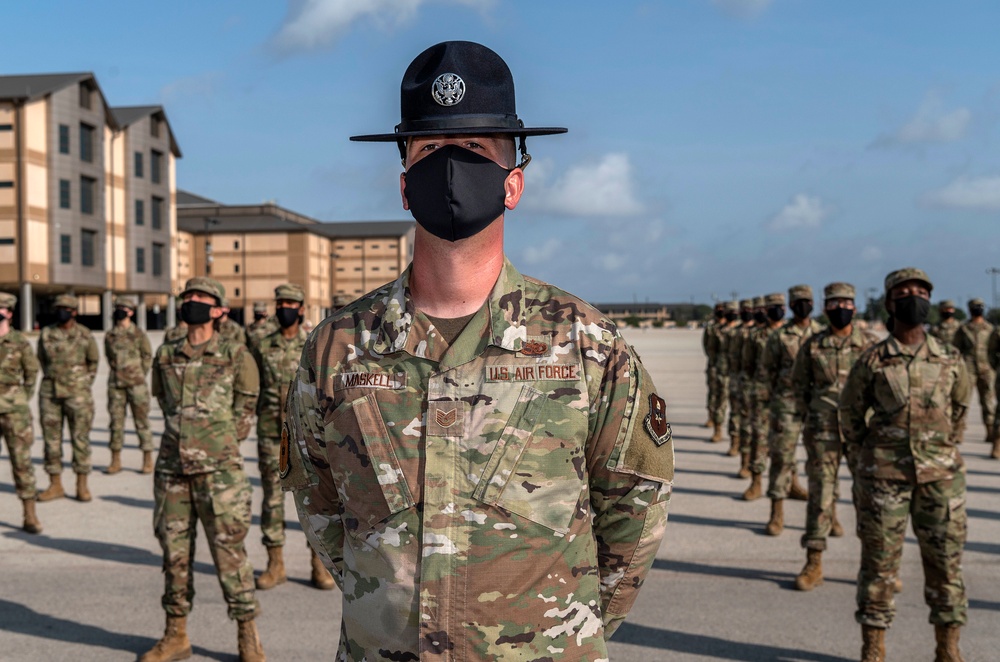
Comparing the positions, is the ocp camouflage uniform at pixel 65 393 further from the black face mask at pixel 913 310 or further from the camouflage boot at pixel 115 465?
the black face mask at pixel 913 310

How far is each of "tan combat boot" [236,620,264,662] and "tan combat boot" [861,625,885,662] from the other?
3562 mm

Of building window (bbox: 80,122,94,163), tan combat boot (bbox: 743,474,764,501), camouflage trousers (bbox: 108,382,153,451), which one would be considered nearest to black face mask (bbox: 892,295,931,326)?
tan combat boot (bbox: 743,474,764,501)

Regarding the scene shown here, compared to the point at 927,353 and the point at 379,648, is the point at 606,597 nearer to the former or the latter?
the point at 379,648

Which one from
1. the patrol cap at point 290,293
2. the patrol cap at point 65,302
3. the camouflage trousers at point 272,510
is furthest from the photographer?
the patrol cap at point 65,302

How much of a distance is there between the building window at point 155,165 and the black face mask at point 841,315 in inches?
2139

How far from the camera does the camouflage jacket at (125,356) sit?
12.2 metres

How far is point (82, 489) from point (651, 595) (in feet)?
22.6

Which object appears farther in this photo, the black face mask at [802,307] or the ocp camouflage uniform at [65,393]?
the ocp camouflage uniform at [65,393]

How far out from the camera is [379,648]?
216 centimetres

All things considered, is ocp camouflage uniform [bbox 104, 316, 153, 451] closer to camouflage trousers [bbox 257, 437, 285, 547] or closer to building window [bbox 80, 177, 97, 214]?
camouflage trousers [bbox 257, 437, 285, 547]

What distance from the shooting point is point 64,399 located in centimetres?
1054

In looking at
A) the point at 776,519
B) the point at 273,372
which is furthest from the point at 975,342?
the point at 273,372

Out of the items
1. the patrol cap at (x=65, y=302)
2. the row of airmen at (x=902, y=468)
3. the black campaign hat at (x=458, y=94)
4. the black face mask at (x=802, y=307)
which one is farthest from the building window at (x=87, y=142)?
the black campaign hat at (x=458, y=94)

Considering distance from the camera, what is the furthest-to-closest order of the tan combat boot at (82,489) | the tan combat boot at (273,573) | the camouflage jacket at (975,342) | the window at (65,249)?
the window at (65,249), the camouflage jacket at (975,342), the tan combat boot at (82,489), the tan combat boot at (273,573)
